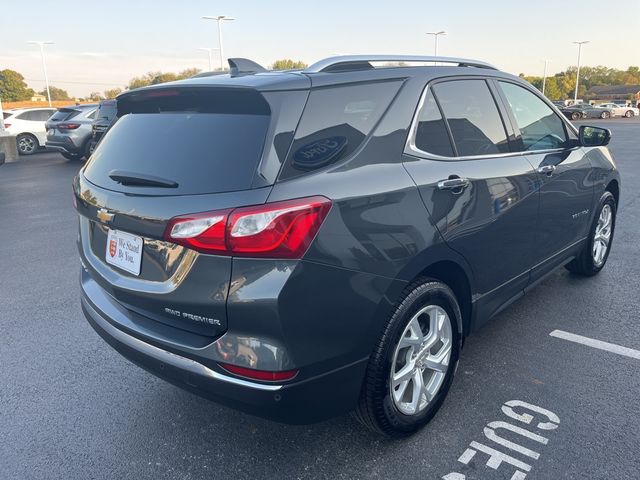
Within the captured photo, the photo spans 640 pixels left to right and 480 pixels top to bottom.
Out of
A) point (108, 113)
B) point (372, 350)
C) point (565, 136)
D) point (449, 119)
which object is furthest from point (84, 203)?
point (108, 113)

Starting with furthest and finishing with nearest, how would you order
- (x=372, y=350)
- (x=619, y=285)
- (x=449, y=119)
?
(x=619, y=285) → (x=449, y=119) → (x=372, y=350)

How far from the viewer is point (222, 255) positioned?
1953mm

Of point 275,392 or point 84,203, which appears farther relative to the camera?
point 84,203

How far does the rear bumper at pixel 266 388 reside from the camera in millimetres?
2021

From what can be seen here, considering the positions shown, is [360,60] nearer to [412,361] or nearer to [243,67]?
[243,67]

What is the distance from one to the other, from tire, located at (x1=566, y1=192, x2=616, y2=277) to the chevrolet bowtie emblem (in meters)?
3.88

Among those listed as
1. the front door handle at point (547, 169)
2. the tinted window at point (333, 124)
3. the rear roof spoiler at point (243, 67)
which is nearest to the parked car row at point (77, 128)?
the rear roof spoiler at point (243, 67)

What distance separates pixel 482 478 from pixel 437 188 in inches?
52.5

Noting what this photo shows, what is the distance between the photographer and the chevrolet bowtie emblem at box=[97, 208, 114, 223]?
2.35 meters

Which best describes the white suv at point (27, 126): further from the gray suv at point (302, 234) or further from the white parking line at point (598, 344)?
the white parking line at point (598, 344)

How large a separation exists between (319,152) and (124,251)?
101 centimetres

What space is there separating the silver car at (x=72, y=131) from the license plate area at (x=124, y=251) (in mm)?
13861

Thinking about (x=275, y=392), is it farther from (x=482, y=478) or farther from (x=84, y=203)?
(x=84, y=203)

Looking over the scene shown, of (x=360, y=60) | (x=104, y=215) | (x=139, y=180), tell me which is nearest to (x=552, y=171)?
(x=360, y=60)
